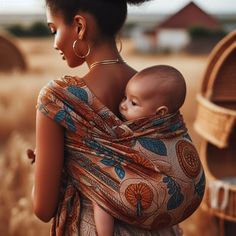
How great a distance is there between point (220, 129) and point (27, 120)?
2.19 meters

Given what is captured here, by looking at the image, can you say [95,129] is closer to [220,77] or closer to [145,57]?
[220,77]

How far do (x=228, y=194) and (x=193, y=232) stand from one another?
3.01 feet

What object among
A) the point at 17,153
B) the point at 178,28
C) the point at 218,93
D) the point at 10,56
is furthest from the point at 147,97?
the point at 178,28

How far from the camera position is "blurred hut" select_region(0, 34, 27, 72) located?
4.57 meters

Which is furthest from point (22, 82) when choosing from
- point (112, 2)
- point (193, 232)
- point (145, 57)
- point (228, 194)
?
point (112, 2)

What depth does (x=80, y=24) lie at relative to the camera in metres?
1.40

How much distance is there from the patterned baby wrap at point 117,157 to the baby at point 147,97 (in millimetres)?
24

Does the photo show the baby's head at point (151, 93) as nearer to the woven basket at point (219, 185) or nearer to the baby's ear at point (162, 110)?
the baby's ear at point (162, 110)

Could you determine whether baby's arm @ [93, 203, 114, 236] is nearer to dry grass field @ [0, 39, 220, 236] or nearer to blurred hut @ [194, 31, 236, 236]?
blurred hut @ [194, 31, 236, 236]

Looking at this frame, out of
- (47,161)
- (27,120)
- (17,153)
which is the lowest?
(27,120)

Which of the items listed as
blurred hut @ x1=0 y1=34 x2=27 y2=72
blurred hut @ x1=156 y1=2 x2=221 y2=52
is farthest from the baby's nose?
blurred hut @ x1=156 y1=2 x2=221 y2=52

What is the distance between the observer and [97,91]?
1380mm

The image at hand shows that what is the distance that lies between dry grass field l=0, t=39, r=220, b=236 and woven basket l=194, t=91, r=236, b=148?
461 millimetres

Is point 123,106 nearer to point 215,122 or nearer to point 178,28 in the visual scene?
point 215,122
